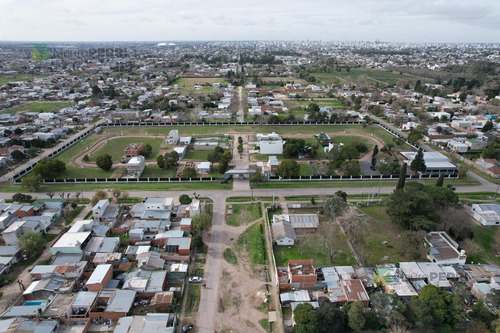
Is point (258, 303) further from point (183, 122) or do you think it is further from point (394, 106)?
point (394, 106)

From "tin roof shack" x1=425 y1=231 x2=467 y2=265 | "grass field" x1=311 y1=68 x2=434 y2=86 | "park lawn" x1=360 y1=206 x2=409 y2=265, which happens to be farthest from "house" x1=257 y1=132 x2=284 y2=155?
"grass field" x1=311 y1=68 x2=434 y2=86

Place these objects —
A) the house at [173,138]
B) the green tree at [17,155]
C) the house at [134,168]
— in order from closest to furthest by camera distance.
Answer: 1. the house at [134,168]
2. the green tree at [17,155]
3. the house at [173,138]

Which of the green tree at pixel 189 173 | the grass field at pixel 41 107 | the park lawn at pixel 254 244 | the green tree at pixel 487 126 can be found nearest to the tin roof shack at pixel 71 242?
the park lawn at pixel 254 244

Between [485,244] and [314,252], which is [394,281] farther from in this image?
[485,244]

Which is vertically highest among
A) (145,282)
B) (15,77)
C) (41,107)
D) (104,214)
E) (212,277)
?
(15,77)

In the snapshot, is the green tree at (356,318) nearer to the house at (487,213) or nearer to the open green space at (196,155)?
the house at (487,213)

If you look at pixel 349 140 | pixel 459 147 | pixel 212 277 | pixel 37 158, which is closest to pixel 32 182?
pixel 37 158

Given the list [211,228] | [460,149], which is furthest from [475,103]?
[211,228]
